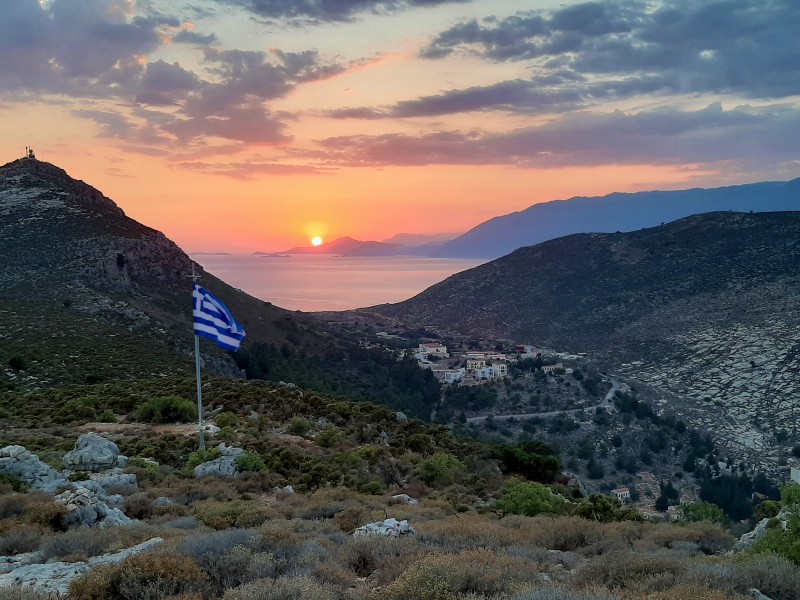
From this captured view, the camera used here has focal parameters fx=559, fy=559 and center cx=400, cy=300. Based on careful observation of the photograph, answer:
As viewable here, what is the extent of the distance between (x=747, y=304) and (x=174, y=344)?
61.2 m

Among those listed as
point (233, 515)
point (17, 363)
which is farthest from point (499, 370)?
point (233, 515)

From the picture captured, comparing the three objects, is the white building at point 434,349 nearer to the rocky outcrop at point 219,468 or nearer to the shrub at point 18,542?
the rocky outcrop at point 219,468

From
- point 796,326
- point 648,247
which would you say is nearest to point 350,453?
point 796,326

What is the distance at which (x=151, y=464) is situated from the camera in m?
13.7

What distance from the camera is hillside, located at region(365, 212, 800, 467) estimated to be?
151ft

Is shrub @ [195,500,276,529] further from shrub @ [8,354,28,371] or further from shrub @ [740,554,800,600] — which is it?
shrub @ [8,354,28,371]

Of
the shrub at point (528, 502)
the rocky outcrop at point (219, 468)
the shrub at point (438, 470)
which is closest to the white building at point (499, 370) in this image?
the shrub at point (438, 470)

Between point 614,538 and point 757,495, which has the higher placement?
point 614,538

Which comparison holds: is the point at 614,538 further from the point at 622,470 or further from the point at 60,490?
the point at 622,470

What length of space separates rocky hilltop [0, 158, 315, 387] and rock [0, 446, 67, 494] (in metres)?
15.4

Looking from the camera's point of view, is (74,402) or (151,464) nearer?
(151,464)

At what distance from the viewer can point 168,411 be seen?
19297 mm

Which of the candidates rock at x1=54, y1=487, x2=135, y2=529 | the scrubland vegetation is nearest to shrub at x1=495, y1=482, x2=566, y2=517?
the scrubland vegetation

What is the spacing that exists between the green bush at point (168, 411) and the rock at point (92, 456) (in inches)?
211
